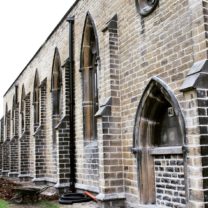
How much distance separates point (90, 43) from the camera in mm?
12883

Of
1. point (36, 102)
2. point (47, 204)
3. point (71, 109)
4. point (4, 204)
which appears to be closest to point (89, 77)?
point (71, 109)

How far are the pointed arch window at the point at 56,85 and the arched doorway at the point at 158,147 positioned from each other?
25.8 feet

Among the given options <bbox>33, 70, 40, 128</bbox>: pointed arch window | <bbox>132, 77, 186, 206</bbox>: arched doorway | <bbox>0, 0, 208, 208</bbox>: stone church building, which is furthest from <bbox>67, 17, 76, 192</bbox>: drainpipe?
<bbox>33, 70, 40, 128</bbox>: pointed arch window

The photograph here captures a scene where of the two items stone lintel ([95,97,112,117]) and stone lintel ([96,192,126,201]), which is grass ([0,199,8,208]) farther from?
stone lintel ([95,97,112,117])

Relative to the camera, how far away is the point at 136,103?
8.99 meters

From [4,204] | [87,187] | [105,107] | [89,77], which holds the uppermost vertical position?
[89,77]

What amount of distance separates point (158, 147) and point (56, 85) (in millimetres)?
8715

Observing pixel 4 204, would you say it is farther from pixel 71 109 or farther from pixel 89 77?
pixel 89 77

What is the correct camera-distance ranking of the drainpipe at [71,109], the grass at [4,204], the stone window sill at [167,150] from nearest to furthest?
the stone window sill at [167,150]
the grass at [4,204]
the drainpipe at [71,109]

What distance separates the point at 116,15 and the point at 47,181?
9.27 metres

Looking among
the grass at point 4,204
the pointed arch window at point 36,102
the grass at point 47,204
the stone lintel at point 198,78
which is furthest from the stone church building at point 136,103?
the pointed arch window at point 36,102

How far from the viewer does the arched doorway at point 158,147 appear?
770 cm

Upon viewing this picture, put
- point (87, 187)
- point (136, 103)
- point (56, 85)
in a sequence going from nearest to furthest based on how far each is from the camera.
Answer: point (136, 103)
point (87, 187)
point (56, 85)

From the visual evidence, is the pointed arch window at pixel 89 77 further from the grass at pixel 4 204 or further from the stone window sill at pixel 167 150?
the stone window sill at pixel 167 150
